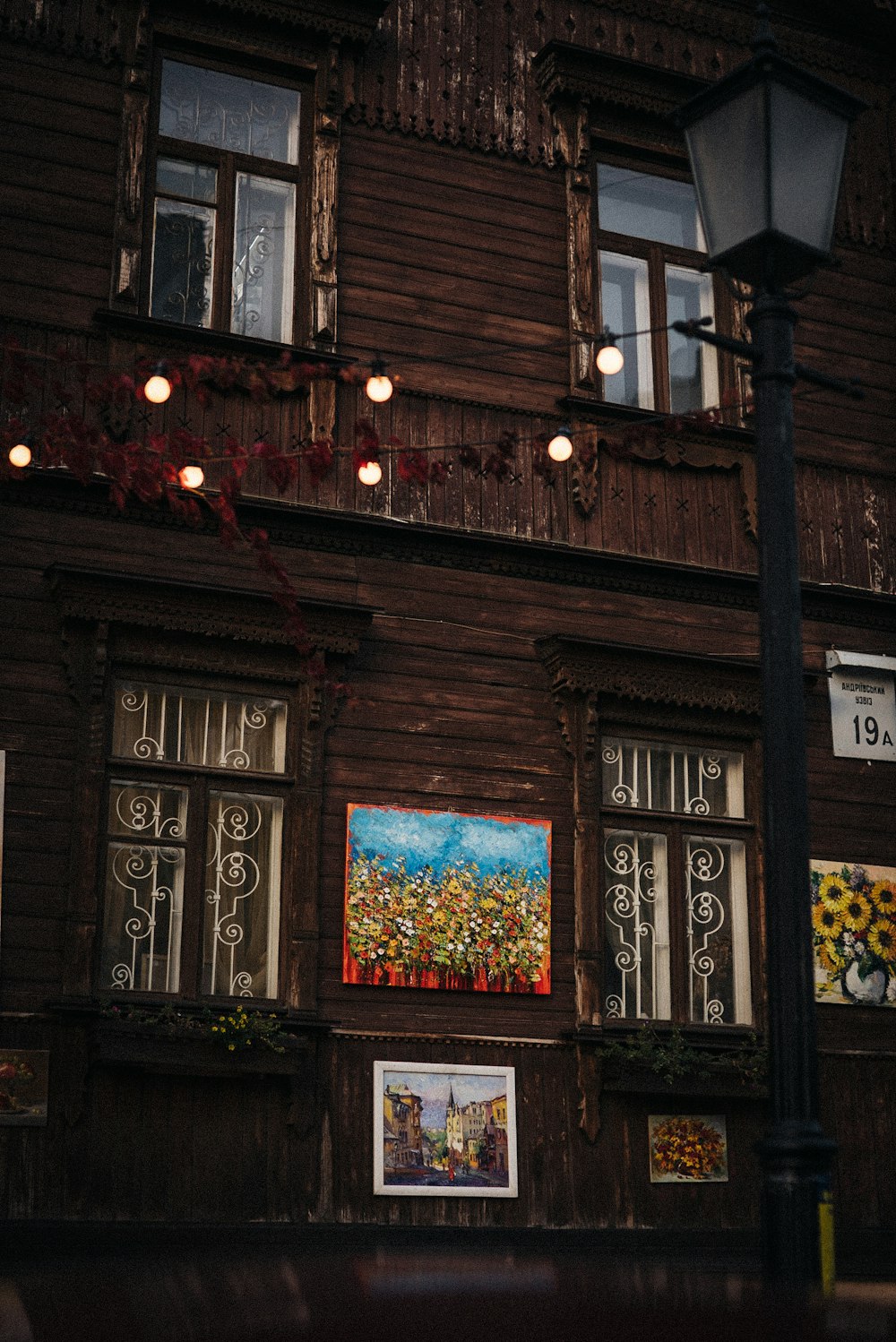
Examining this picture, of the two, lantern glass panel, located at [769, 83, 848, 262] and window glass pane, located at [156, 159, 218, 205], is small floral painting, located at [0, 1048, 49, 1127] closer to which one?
window glass pane, located at [156, 159, 218, 205]

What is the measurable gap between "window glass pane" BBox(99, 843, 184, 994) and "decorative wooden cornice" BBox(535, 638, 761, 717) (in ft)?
→ 9.63

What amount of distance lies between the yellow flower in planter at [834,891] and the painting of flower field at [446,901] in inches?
85.0

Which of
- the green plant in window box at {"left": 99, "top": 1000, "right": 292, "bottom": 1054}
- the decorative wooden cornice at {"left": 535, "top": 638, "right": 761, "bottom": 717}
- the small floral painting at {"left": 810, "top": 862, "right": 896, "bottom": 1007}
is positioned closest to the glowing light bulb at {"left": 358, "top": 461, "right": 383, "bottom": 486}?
the decorative wooden cornice at {"left": 535, "top": 638, "right": 761, "bottom": 717}

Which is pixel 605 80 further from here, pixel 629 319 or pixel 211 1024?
pixel 211 1024

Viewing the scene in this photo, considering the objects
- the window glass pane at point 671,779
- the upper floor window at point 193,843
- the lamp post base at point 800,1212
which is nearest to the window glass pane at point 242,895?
the upper floor window at point 193,843

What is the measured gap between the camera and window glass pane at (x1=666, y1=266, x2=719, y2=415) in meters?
13.5

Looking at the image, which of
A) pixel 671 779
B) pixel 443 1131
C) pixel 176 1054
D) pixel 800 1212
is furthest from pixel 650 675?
pixel 800 1212

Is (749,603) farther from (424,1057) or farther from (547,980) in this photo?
(424,1057)

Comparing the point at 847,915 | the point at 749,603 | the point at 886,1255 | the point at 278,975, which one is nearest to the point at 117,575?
the point at 278,975

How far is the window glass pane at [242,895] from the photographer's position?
11.0m

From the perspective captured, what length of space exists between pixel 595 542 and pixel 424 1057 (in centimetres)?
384

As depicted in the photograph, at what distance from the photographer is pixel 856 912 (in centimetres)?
1266

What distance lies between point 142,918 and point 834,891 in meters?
4.96

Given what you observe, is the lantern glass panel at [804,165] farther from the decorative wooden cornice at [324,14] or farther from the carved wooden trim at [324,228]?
the decorative wooden cornice at [324,14]
